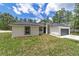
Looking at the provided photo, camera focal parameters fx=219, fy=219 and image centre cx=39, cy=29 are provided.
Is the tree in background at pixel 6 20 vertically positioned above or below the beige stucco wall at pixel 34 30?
above

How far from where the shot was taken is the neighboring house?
142 inches

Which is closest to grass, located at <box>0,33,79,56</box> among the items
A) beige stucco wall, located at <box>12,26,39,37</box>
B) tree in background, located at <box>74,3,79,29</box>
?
beige stucco wall, located at <box>12,26,39,37</box>

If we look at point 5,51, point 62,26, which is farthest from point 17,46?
point 62,26

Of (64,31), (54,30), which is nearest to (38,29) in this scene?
(54,30)

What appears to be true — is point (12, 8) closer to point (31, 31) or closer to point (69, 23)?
point (31, 31)

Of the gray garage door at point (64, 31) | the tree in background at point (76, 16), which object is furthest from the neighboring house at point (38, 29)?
the tree in background at point (76, 16)

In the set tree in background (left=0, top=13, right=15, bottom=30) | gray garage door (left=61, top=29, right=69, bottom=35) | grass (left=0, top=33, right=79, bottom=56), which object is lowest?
grass (left=0, top=33, right=79, bottom=56)

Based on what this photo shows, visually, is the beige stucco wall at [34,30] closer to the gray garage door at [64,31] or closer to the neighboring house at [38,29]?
the neighboring house at [38,29]

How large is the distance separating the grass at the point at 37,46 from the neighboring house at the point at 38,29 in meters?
0.08

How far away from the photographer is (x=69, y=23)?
3.61 metres

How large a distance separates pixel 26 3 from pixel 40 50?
31.6 inches

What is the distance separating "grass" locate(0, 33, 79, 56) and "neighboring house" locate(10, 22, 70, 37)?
0.08m

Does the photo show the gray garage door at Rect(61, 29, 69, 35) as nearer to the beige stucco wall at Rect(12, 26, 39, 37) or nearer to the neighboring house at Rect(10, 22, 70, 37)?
the neighboring house at Rect(10, 22, 70, 37)

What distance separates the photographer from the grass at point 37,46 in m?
3.55
